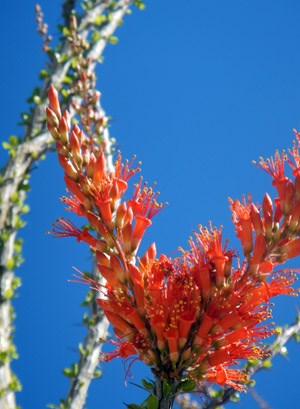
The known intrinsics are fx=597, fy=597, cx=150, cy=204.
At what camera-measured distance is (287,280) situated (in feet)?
6.35

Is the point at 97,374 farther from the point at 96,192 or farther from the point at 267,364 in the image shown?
the point at 96,192

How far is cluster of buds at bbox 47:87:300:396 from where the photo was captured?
1.71 meters

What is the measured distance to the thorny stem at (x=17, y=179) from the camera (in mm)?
4117

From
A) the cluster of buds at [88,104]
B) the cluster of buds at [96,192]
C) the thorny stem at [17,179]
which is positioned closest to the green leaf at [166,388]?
the cluster of buds at [96,192]

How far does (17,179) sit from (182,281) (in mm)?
3382

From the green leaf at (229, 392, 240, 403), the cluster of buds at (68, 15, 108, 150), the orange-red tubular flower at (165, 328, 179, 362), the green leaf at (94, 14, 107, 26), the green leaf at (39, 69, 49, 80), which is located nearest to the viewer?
the orange-red tubular flower at (165, 328, 179, 362)

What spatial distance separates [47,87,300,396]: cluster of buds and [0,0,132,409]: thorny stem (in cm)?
237

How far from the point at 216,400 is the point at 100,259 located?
1.80 m

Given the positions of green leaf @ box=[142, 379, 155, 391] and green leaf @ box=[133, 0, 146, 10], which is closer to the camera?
green leaf @ box=[142, 379, 155, 391]

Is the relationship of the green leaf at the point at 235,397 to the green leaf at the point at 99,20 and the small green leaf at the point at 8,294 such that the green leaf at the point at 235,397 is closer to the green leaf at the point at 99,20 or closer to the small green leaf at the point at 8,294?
the small green leaf at the point at 8,294

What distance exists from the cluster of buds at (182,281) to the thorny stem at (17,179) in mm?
2368

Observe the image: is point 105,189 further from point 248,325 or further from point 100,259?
point 248,325

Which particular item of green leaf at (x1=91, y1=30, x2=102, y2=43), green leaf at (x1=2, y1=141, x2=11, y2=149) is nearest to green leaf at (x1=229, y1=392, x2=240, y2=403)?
green leaf at (x1=2, y1=141, x2=11, y2=149)

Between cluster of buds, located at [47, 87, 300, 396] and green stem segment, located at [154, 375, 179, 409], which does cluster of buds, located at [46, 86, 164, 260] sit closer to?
cluster of buds, located at [47, 87, 300, 396]
